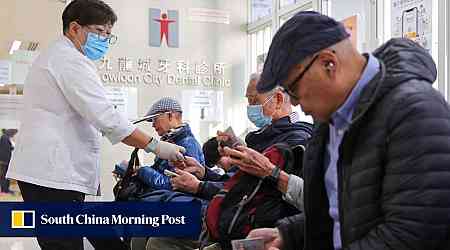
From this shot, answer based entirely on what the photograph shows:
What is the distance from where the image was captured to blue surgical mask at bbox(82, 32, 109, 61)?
2158 millimetres

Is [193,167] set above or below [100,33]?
below

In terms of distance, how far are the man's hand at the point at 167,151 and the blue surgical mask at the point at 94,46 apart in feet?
1.42

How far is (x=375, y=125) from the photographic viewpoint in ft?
3.11

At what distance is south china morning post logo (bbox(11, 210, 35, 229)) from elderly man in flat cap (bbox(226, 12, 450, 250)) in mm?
1964

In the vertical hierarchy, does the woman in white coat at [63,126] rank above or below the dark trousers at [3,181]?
above

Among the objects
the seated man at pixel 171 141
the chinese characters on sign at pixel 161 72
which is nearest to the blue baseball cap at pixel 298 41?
→ the seated man at pixel 171 141

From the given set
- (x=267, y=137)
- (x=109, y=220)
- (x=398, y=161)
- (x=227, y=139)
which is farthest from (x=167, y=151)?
(x=398, y=161)

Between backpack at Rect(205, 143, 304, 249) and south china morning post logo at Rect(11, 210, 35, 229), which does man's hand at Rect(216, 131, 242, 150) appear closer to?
backpack at Rect(205, 143, 304, 249)

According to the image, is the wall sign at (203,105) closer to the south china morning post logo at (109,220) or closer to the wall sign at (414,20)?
the south china morning post logo at (109,220)

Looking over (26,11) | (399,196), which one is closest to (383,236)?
(399,196)

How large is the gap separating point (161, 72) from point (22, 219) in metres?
1.21

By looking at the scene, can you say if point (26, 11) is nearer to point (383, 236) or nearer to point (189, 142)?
point (189, 142)

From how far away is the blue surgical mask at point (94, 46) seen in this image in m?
2.16

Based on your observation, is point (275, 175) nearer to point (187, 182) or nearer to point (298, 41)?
point (187, 182)
